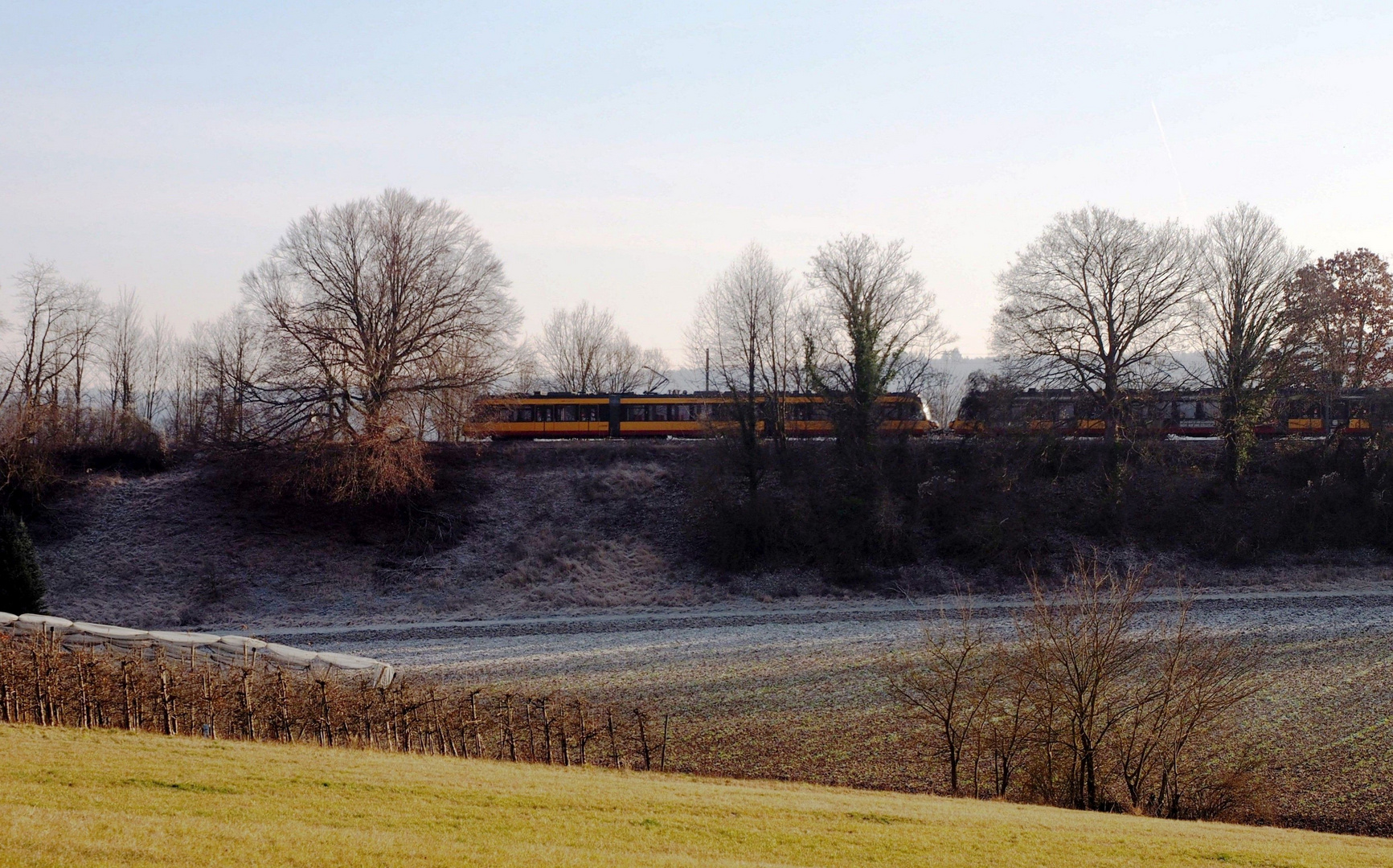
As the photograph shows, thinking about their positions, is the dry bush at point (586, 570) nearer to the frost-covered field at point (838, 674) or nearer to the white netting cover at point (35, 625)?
the frost-covered field at point (838, 674)

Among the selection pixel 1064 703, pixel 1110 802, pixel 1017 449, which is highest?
pixel 1017 449

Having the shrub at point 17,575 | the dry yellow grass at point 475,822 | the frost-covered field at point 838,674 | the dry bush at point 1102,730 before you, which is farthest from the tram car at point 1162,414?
the shrub at point 17,575

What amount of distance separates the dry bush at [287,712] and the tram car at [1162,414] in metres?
28.8

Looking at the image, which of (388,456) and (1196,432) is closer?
(388,456)

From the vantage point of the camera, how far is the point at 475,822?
1124 centimetres

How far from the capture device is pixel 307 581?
3812cm

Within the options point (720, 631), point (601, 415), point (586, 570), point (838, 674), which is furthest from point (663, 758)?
point (601, 415)

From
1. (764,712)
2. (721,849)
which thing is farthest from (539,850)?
(764,712)

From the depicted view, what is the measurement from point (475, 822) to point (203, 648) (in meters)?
14.5

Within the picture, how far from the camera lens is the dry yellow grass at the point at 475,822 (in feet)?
30.6

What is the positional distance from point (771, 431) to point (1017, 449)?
10.6 m

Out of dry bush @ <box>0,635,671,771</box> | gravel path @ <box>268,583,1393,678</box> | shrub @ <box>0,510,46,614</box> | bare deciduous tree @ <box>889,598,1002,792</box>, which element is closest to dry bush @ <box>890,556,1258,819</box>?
bare deciduous tree @ <box>889,598,1002,792</box>

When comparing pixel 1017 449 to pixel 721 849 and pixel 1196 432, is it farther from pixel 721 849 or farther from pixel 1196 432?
pixel 721 849

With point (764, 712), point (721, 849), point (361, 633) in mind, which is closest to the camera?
point (721, 849)
